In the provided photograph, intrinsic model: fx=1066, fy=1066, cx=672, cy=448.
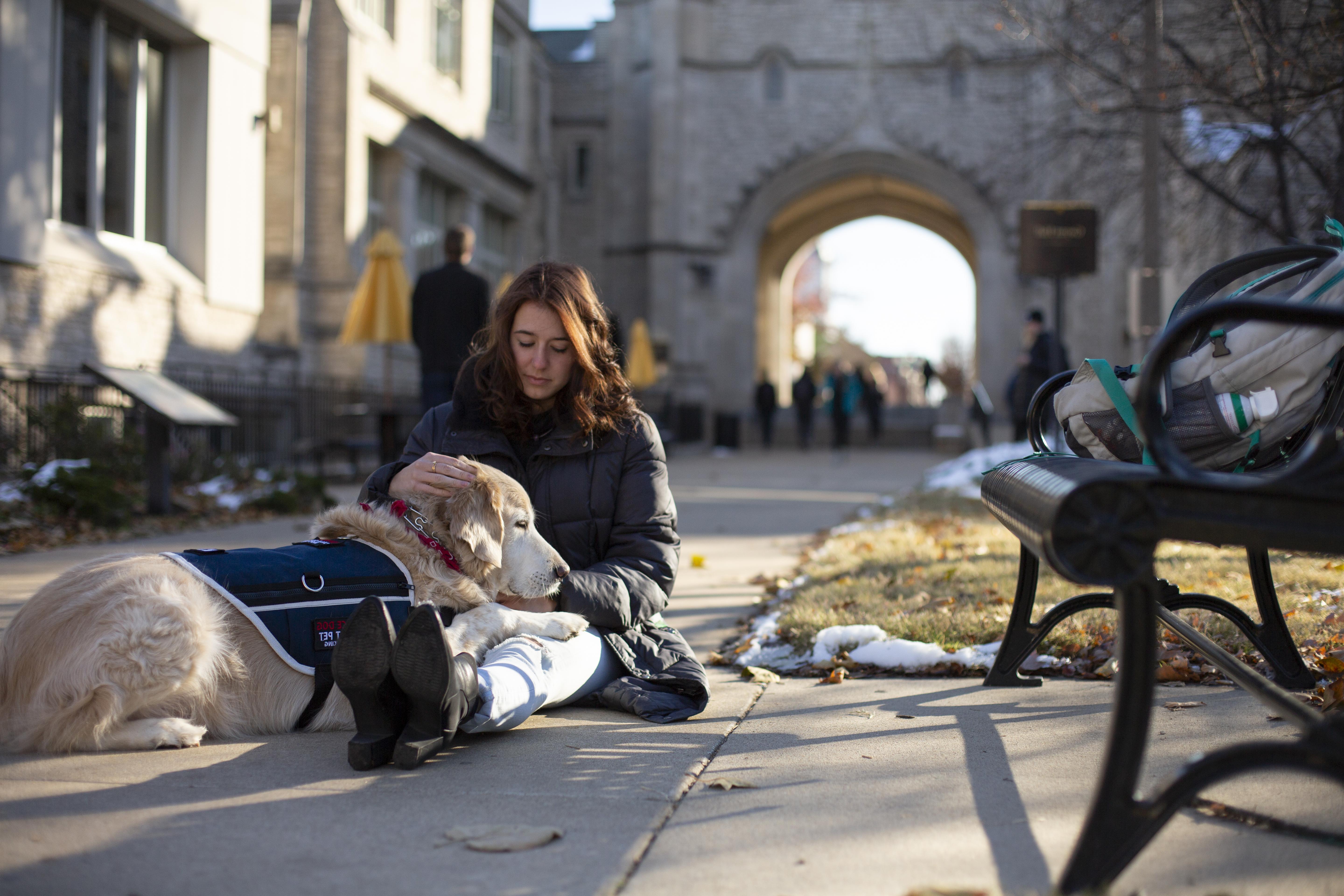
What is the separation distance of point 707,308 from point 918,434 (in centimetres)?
744

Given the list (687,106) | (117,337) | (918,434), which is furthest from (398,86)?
(918,434)

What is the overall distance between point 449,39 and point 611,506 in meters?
21.9

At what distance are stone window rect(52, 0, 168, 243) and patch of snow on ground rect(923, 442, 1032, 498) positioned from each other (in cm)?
1063

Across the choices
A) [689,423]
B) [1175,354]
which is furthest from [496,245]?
[1175,354]

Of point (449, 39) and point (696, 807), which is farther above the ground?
point (449, 39)

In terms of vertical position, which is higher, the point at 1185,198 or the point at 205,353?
the point at 1185,198

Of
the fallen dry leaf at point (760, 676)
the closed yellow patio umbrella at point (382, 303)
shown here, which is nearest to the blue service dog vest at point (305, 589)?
the fallen dry leaf at point (760, 676)

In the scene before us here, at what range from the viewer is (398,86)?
20.1 metres

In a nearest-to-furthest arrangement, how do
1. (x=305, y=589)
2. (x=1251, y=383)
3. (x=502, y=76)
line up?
(x=1251, y=383)
(x=305, y=589)
(x=502, y=76)

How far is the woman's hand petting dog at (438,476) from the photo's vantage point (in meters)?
3.24

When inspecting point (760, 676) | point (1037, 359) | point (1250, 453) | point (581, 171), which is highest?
point (581, 171)

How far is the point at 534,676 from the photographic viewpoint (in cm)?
311

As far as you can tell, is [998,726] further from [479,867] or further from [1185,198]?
[1185,198]

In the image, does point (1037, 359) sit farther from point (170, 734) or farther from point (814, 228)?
point (814, 228)
